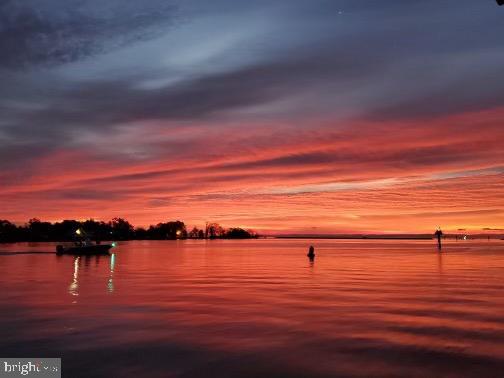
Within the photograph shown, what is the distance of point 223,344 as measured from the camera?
16.9 metres

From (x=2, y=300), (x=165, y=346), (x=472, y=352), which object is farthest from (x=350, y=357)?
(x=2, y=300)

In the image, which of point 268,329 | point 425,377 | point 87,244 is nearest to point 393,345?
point 425,377

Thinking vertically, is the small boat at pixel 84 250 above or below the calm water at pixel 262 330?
above

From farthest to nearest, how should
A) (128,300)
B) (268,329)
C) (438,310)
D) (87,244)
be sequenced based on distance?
(87,244), (128,300), (438,310), (268,329)

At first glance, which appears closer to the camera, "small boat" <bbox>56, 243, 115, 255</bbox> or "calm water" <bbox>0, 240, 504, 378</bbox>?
"calm water" <bbox>0, 240, 504, 378</bbox>

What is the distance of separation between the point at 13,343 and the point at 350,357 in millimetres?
11622

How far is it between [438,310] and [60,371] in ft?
57.0

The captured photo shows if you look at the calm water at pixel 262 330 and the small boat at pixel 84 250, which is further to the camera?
the small boat at pixel 84 250

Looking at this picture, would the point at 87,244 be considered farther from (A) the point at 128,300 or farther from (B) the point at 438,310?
(B) the point at 438,310

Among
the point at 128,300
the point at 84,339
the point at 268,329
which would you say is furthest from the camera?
the point at 128,300

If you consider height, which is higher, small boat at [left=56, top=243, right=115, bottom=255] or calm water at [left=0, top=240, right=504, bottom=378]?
small boat at [left=56, top=243, right=115, bottom=255]

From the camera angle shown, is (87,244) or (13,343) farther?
(87,244)

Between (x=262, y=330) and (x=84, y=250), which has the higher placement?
(x=84, y=250)

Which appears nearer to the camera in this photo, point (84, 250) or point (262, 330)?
point (262, 330)
